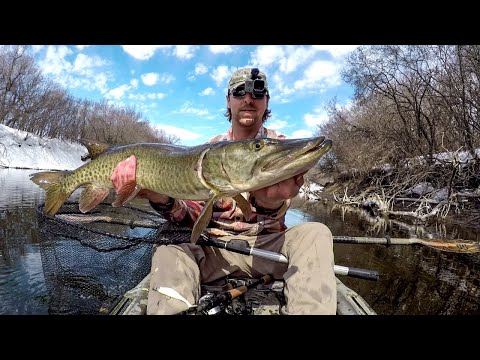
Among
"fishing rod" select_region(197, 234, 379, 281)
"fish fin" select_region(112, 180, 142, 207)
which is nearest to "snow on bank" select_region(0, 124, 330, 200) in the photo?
"fishing rod" select_region(197, 234, 379, 281)

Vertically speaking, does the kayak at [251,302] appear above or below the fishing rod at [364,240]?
below

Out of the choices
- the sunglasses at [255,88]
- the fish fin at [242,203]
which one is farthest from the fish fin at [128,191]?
the sunglasses at [255,88]

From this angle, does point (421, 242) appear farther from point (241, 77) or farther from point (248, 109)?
point (241, 77)

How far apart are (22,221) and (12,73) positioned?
110 ft

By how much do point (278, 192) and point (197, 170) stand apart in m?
0.54

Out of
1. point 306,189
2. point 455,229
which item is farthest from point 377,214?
point 306,189

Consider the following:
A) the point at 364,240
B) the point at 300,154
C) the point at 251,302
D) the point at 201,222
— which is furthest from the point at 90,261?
the point at 364,240

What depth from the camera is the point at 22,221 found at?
6.72 metres

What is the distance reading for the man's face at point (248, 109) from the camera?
2.92 meters

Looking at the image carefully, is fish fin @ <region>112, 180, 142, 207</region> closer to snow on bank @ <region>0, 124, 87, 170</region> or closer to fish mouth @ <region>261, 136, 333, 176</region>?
fish mouth @ <region>261, 136, 333, 176</region>

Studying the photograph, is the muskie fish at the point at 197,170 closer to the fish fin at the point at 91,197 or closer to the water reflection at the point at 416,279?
the fish fin at the point at 91,197

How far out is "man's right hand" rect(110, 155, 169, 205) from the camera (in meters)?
2.35

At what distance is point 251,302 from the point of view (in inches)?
92.5
